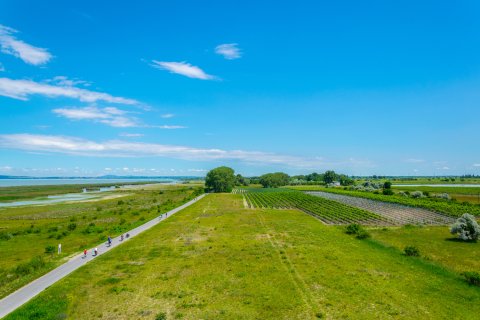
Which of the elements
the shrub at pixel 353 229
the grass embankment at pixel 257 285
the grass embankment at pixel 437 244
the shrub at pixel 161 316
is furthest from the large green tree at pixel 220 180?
the shrub at pixel 161 316

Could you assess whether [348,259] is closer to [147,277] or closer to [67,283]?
[147,277]

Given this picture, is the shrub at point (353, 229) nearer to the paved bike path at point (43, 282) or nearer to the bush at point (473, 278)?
the bush at point (473, 278)

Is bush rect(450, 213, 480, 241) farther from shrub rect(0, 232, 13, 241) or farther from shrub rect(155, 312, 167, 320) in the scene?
shrub rect(0, 232, 13, 241)

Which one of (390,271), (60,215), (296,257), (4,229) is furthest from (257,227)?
(60,215)

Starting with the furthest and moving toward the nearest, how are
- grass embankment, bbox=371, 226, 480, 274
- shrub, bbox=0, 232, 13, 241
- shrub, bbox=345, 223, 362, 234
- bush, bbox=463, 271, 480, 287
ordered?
shrub, bbox=345, 223, 362, 234
shrub, bbox=0, 232, 13, 241
grass embankment, bbox=371, 226, 480, 274
bush, bbox=463, 271, 480, 287

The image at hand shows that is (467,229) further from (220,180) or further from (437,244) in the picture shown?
(220,180)

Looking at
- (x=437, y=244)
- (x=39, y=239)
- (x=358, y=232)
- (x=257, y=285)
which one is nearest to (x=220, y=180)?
(x=39, y=239)

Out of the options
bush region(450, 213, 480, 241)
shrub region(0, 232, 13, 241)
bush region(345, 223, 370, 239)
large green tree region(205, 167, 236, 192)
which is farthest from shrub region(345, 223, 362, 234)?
large green tree region(205, 167, 236, 192)
